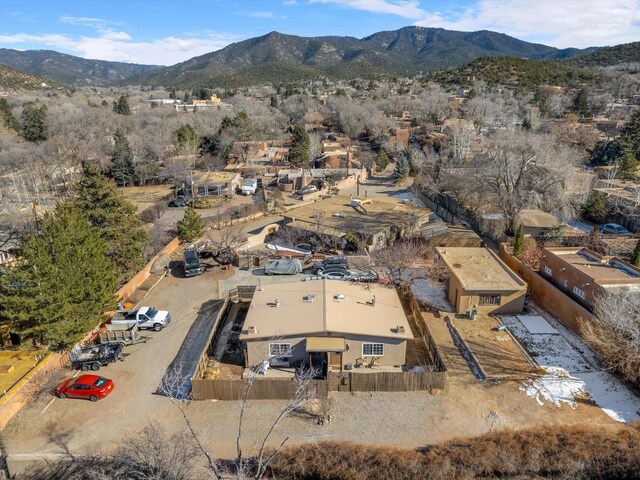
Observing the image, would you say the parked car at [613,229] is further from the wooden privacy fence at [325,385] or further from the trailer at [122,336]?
the trailer at [122,336]

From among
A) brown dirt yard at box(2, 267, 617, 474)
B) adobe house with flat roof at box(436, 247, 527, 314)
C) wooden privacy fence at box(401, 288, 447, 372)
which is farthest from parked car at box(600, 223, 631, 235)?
brown dirt yard at box(2, 267, 617, 474)

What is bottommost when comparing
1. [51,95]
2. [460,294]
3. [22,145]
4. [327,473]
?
[327,473]

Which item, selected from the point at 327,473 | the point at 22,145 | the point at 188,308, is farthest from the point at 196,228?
the point at 22,145

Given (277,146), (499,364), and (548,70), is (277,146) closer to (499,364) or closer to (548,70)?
(499,364)

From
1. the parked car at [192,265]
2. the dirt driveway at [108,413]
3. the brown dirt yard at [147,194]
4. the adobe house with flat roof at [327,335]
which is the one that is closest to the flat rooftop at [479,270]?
the adobe house with flat roof at [327,335]

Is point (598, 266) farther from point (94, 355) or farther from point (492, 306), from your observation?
point (94, 355)
